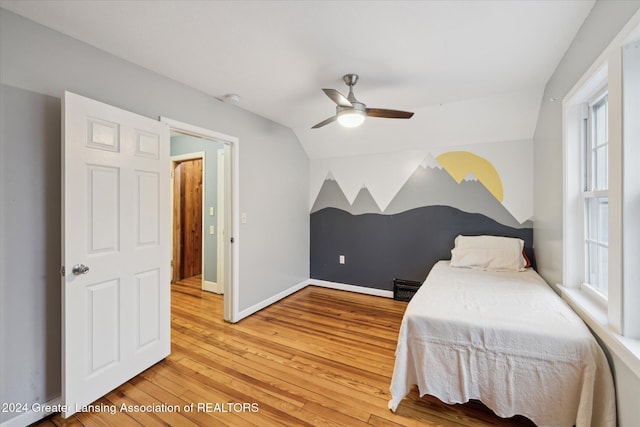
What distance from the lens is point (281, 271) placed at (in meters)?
3.77

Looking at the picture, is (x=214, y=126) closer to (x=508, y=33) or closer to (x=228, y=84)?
(x=228, y=84)

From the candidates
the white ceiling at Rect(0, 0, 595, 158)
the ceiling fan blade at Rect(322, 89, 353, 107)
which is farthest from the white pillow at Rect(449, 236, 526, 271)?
the ceiling fan blade at Rect(322, 89, 353, 107)

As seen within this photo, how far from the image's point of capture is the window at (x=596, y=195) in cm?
170

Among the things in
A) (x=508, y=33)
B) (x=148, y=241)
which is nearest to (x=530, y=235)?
(x=508, y=33)

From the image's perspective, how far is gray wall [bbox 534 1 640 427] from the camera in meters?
1.23

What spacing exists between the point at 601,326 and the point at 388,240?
257 centimetres

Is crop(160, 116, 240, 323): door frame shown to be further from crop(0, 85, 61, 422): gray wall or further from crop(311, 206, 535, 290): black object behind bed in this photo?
crop(311, 206, 535, 290): black object behind bed

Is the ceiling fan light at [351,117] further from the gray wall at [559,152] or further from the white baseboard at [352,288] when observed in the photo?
the white baseboard at [352,288]

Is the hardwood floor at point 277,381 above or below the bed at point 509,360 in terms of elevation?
below

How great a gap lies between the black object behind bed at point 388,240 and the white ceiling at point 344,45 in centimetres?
125

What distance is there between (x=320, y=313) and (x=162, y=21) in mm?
3038

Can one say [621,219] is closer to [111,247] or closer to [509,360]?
[509,360]

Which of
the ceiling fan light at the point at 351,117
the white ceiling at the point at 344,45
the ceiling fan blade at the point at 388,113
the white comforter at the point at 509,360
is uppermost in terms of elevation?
the white ceiling at the point at 344,45

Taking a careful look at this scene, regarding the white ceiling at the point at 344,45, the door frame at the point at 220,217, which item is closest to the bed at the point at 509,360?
the white ceiling at the point at 344,45
